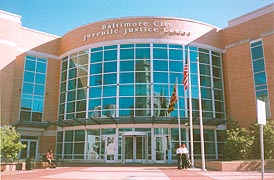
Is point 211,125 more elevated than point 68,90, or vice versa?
point 68,90

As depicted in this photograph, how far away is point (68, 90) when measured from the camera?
31.3m

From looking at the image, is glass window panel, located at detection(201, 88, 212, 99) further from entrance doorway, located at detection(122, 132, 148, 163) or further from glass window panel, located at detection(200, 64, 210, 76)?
entrance doorway, located at detection(122, 132, 148, 163)

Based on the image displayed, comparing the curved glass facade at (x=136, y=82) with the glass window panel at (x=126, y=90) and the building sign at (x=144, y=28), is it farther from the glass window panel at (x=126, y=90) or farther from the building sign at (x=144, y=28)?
the building sign at (x=144, y=28)

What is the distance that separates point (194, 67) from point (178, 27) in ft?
15.4

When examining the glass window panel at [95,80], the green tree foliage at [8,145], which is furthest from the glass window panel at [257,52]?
the green tree foliage at [8,145]

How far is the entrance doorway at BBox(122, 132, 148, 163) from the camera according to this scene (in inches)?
1001

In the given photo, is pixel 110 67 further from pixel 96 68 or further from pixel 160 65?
pixel 160 65

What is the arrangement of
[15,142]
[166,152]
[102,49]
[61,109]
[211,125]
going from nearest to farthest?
[15,142] → [166,152] → [211,125] → [102,49] → [61,109]

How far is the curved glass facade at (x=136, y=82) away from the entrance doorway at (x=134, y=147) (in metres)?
2.02

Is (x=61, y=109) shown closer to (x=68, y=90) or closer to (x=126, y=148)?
(x=68, y=90)

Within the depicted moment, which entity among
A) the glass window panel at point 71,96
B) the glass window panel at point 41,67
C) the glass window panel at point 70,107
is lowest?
the glass window panel at point 70,107

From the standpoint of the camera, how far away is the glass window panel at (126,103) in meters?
26.9

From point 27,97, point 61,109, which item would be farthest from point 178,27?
point 27,97

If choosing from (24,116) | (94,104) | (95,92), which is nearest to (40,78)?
(24,116)
